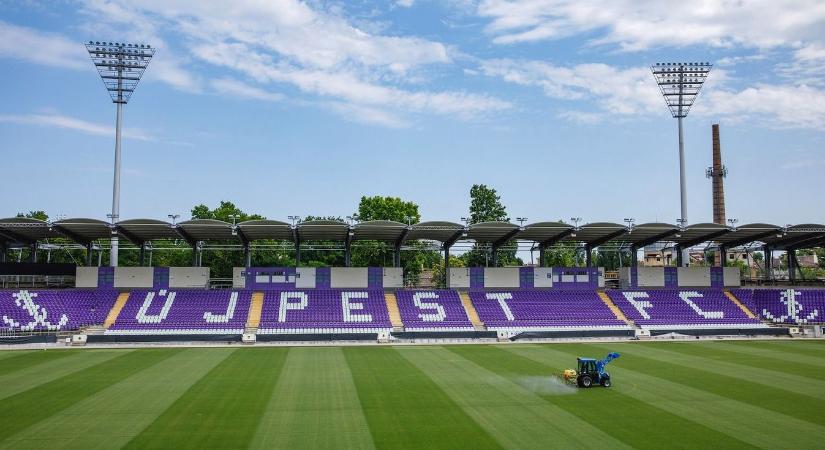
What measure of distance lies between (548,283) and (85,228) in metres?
38.2

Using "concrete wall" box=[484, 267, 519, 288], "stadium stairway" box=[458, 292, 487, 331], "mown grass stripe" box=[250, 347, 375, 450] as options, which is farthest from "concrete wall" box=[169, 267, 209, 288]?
"mown grass stripe" box=[250, 347, 375, 450]

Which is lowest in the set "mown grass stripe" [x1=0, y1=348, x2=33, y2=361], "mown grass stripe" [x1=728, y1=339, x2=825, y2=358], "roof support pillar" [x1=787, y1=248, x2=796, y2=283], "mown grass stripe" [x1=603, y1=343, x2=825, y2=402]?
"mown grass stripe" [x1=0, y1=348, x2=33, y2=361]

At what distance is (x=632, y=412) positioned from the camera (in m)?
21.7

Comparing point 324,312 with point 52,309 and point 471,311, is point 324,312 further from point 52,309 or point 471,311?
point 52,309

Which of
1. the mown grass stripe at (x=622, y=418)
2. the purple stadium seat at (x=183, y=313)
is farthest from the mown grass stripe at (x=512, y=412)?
the purple stadium seat at (x=183, y=313)

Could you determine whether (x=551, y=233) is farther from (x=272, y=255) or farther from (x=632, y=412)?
(x=272, y=255)

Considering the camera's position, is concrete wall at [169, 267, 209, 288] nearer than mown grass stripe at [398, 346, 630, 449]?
No

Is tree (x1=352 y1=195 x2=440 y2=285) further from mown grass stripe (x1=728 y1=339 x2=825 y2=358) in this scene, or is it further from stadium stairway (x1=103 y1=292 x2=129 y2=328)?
mown grass stripe (x1=728 y1=339 x2=825 y2=358)

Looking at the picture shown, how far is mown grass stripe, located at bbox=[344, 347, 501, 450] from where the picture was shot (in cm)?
1817

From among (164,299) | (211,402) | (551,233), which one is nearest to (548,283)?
(551,233)

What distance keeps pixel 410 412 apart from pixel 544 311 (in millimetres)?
32341

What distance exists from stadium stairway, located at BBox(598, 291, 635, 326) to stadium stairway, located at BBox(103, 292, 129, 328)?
38.5 m

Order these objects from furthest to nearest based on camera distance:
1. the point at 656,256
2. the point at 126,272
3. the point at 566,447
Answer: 1. the point at 656,256
2. the point at 126,272
3. the point at 566,447

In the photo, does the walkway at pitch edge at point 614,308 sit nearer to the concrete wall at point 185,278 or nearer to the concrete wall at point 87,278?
the concrete wall at point 185,278
